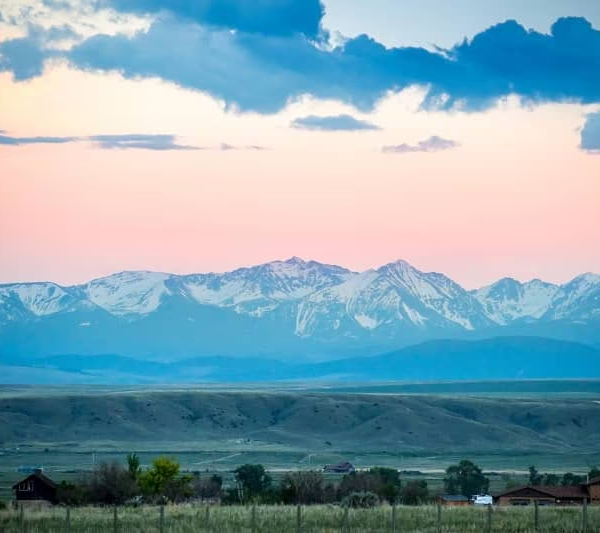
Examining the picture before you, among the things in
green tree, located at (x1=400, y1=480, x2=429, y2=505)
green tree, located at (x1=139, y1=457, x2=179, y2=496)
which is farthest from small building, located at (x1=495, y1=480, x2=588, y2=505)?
green tree, located at (x1=139, y1=457, x2=179, y2=496)

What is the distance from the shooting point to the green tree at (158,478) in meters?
80.4

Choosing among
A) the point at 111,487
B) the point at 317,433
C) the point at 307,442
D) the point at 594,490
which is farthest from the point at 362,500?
the point at 317,433

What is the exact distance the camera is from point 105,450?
16175 centimetres

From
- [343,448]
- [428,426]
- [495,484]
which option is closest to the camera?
[495,484]

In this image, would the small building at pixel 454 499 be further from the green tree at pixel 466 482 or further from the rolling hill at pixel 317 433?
the rolling hill at pixel 317 433

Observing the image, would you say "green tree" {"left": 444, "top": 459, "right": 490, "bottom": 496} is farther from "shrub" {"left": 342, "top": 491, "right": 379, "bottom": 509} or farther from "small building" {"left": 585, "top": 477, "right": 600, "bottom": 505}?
"shrub" {"left": 342, "top": 491, "right": 379, "bottom": 509}

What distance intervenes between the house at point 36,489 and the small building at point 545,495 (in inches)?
944

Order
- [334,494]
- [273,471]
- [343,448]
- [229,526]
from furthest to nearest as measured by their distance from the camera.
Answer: [343,448] → [273,471] → [334,494] → [229,526]

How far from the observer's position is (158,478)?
8156cm

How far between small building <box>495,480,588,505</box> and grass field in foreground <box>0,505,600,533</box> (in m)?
16.5

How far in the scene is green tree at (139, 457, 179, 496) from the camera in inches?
3164

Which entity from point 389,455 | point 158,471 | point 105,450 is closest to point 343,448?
point 389,455

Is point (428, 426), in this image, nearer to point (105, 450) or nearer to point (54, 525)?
point (105, 450)

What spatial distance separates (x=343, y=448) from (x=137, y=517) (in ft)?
392
